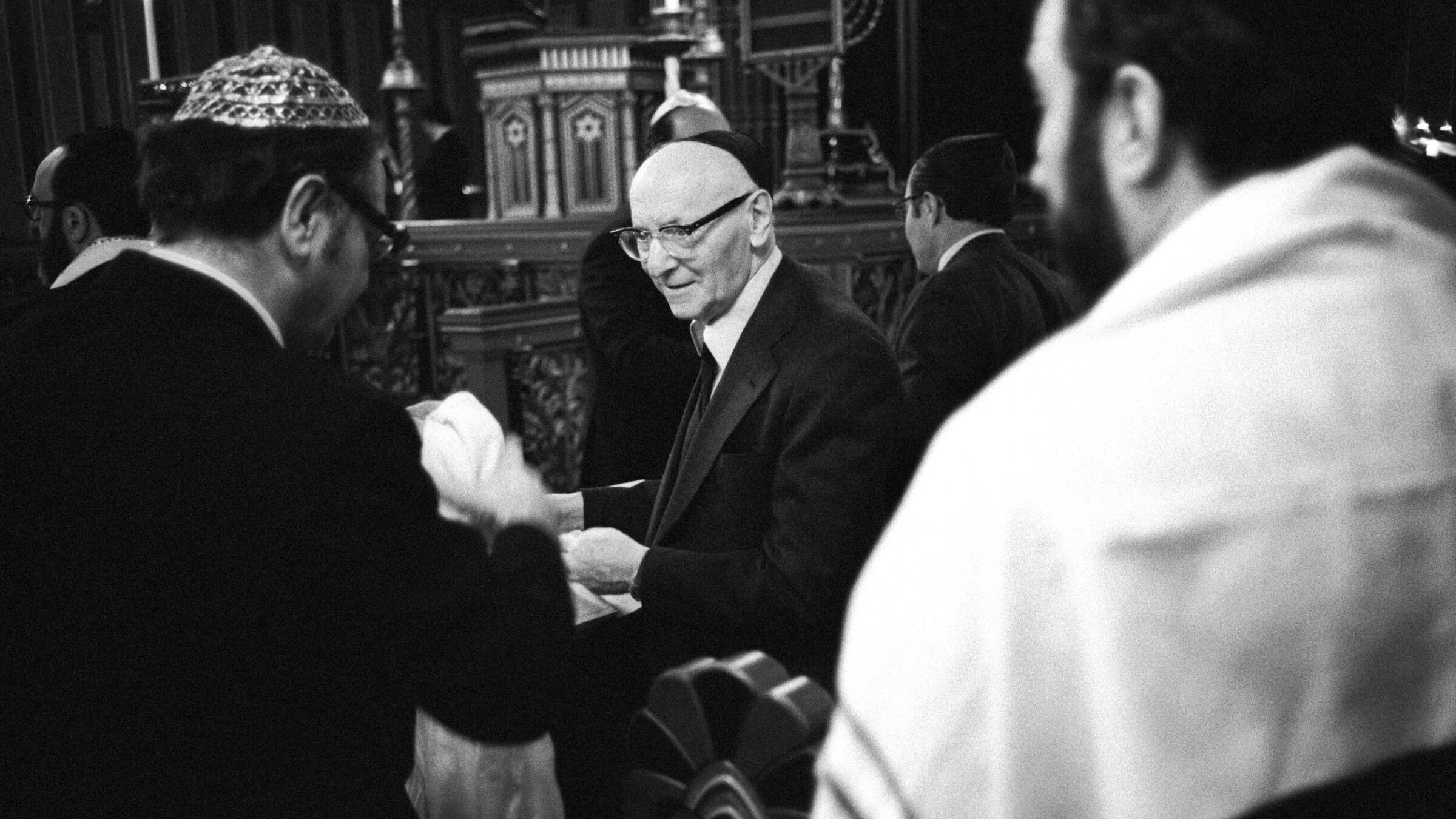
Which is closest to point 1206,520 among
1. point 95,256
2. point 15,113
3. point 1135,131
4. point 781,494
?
point 1135,131

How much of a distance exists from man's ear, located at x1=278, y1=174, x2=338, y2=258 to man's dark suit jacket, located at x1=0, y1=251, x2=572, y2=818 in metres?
0.10

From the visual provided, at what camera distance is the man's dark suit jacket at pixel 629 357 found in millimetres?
3775

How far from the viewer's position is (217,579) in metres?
1.37

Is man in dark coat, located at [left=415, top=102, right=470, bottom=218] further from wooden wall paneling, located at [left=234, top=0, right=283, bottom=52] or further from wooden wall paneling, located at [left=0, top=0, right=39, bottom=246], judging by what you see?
wooden wall paneling, located at [left=234, top=0, right=283, bottom=52]

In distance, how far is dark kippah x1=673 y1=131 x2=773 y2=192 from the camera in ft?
8.05

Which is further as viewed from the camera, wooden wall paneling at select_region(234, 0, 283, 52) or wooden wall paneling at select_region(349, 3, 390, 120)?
wooden wall paneling at select_region(349, 3, 390, 120)

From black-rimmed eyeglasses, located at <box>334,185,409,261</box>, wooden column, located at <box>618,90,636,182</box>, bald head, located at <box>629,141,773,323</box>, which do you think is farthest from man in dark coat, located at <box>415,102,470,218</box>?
black-rimmed eyeglasses, located at <box>334,185,409,261</box>

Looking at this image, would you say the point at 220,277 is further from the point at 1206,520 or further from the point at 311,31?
the point at 311,31

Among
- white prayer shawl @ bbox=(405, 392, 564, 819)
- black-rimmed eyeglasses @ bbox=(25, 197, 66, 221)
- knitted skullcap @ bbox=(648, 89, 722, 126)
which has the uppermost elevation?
knitted skullcap @ bbox=(648, 89, 722, 126)

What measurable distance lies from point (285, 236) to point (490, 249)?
6.11m

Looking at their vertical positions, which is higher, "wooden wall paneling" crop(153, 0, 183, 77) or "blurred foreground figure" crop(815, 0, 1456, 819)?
"wooden wall paneling" crop(153, 0, 183, 77)

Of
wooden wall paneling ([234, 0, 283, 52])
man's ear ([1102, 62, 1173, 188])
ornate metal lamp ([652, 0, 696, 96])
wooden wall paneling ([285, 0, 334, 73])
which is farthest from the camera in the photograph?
wooden wall paneling ([285, 0, 334, 73])

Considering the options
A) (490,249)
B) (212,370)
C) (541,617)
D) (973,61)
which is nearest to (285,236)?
(212,370)

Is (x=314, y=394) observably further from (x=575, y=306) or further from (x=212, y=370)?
(x=575, y=306)
